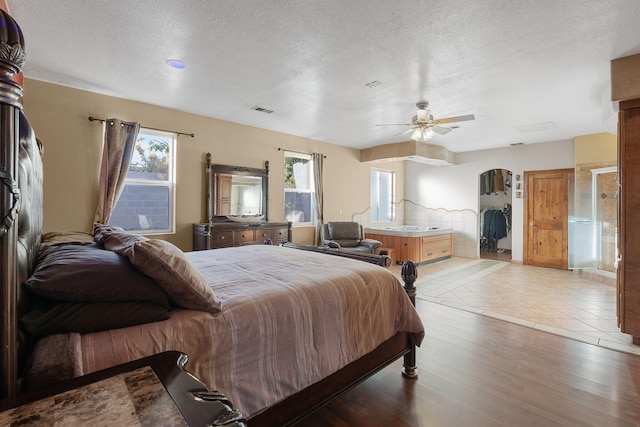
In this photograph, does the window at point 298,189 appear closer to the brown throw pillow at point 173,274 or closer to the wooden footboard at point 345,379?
the wooden footboard at point 345,379

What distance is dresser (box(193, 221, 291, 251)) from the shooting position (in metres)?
4.41

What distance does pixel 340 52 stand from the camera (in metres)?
2.73

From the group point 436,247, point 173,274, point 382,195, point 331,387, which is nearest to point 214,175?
point 173,274

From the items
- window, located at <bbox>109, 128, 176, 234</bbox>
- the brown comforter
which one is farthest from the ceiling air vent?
the brown comforter

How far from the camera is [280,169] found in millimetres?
5754

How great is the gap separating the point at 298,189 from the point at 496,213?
18.5 ft

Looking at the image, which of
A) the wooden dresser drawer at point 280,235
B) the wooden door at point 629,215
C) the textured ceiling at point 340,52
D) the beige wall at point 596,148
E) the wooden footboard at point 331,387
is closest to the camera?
the wooden footboard at point 331,387

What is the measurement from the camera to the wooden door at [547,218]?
20.2 ft

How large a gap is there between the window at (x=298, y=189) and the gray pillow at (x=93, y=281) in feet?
15.5

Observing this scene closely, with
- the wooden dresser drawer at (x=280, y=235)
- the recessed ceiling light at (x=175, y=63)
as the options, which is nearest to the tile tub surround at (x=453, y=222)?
the wooden dresser drawer at (x=280, y=235)

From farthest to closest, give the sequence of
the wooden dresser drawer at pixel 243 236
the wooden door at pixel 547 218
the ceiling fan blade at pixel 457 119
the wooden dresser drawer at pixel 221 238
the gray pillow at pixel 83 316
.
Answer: the wooden door at pixel 547 218, the wooden dresser drawer at pixel 243 236, the wooden dresser drawer at pixel 221 238, the ceiling fan blade at pixel 457 119, the gray pillow at pixel 83 316

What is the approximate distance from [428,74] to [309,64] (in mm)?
1251

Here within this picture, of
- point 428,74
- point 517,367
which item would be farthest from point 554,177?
point 517,367

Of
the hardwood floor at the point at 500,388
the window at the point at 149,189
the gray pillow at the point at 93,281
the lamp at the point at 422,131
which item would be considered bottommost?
the hardwood floor at the point at 500,388
